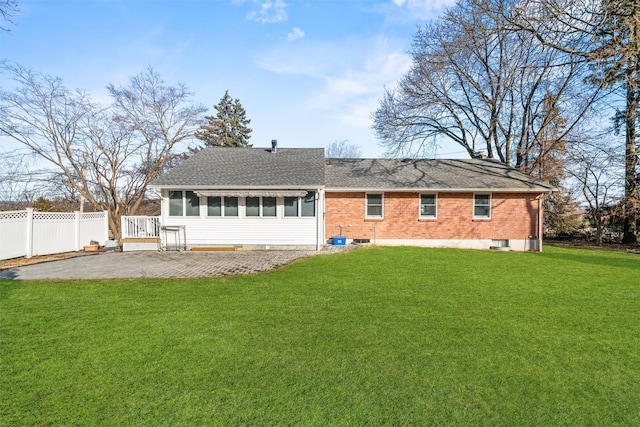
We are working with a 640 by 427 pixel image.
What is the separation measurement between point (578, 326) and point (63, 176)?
24.7 m

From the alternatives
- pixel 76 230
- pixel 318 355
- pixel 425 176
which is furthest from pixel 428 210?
pixel 76 230

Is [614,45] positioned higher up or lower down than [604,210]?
higher up

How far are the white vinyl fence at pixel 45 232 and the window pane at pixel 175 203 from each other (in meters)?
3.88

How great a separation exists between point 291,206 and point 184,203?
4.62 m

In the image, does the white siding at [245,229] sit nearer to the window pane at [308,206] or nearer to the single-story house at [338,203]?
the single-story house at [338,203]

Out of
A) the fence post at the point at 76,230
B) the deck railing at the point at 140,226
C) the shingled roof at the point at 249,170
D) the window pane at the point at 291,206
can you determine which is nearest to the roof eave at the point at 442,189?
the shingled roof at the point at 249,170

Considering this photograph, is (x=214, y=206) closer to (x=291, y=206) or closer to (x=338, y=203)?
(x=291, y=206)

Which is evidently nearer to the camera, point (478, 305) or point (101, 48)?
point (478, 305)

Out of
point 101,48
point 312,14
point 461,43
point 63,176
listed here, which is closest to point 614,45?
point 461,43

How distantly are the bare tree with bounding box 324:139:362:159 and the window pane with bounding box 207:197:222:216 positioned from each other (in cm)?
4181

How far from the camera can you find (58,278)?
8.20 meters

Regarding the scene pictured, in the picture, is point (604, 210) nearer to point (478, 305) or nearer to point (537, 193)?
point (537, 193)

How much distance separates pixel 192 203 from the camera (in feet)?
46.9

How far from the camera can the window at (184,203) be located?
14.2 meters
